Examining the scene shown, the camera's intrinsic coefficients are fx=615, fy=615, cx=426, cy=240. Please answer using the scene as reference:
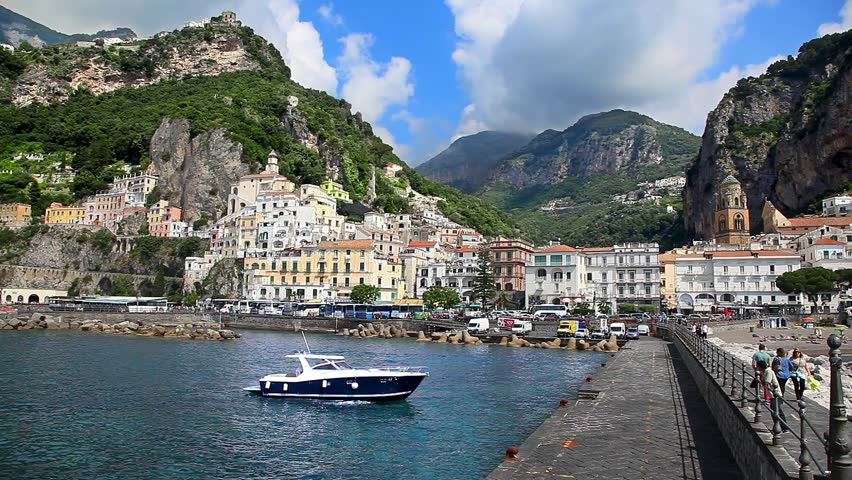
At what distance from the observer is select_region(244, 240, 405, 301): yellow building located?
90062 mm

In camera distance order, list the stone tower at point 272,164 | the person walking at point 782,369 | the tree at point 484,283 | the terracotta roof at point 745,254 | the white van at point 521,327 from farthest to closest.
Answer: the stone tower at point 272,164 < the tree at point 484,283 < the terracotta roof at point 745,254 < the white van at point 521,327 < the person walking at point 782,369

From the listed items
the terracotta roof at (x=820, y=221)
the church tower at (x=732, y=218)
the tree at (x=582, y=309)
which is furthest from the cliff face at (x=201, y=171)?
the terracotta roof at (x=820, y=221)

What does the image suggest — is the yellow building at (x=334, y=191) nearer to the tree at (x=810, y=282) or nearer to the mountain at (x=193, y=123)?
the mountain at (x=193, y=123)

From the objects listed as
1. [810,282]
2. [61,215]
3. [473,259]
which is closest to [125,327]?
[473,259]

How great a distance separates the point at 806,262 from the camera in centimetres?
8431

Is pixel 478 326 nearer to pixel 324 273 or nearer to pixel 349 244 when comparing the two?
pixel 349 244

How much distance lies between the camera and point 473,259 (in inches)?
3834

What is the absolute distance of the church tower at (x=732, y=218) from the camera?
112456mm

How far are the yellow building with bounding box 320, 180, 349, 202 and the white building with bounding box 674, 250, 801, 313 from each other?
66.5m

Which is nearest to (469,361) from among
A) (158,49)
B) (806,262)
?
(806,262)

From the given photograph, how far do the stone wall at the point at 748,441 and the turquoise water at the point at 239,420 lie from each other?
6382 mm

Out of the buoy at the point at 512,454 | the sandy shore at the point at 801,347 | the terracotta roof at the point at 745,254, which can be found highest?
the terracotta roof at the point at 745,254

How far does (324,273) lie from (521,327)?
123ft

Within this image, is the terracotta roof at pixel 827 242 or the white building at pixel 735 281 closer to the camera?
the white building at pixel 735 281
